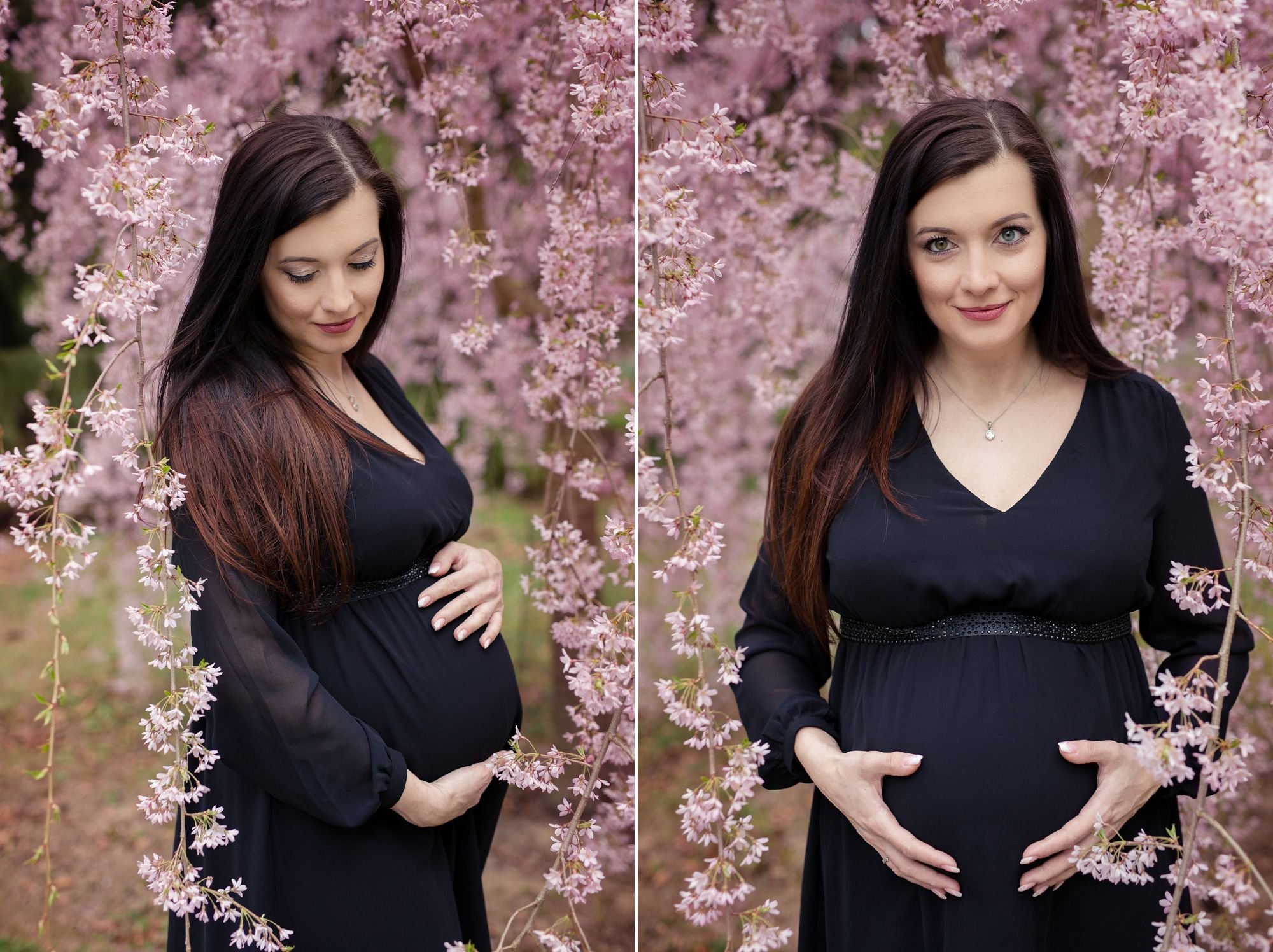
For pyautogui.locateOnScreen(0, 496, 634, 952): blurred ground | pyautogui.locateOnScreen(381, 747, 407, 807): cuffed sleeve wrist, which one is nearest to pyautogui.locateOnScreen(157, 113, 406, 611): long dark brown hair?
pyautogui.locateOnScreen(381, 747, 407, 807): cuffed sleeve wrist

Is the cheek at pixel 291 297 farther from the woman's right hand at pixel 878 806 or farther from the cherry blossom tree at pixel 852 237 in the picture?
the woman's right hand at pixel 878 806

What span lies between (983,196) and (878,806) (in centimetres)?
91

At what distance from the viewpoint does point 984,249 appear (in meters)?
1.62

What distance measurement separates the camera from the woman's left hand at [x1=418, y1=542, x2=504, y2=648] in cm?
184

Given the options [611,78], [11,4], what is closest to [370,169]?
[611,78]

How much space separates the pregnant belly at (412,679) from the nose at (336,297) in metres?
0.48

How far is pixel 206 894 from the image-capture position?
165cm

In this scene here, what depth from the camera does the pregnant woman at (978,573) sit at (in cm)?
156

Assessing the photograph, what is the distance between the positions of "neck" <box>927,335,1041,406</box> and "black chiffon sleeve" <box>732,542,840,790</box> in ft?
1.44

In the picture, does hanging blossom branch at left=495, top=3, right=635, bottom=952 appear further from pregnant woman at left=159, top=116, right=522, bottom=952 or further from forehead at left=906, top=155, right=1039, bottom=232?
forehead at left=906, top=155, right=1039, bottom=232

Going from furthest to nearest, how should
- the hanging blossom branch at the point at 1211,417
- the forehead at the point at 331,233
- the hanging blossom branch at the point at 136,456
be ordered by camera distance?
the forehead at the point at 331,233 → the hanging blossom branch at the point at 136,456 → the hanging blossom branch at the point at 1211,417

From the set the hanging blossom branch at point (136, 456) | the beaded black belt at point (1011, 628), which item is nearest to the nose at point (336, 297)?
the hanging blossom branch at point (136, 456)

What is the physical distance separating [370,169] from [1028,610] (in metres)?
1.27

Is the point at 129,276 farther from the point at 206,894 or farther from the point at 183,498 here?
the point at 206,894
